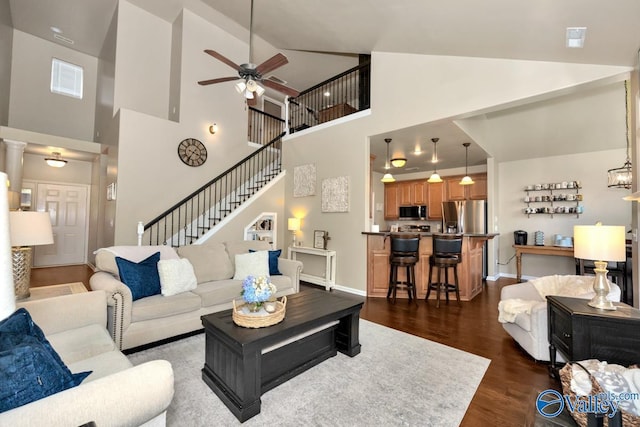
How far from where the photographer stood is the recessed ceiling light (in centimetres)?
252

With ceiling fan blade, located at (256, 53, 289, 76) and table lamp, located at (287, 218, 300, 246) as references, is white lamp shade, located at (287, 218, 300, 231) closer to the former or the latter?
table lamp, located at (287, 218, 300, 246)

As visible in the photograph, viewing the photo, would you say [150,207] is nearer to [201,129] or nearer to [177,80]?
[201,129]

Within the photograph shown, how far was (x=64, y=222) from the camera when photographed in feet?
23.2

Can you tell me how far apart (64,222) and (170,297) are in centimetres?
650

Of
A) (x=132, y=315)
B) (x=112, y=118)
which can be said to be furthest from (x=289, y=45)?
(x=132, y=315)

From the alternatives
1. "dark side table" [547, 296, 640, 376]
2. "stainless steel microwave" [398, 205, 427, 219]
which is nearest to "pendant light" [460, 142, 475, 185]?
"stainless steel microwave" [398, 205, 427, 219]

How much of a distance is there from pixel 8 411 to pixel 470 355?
10.3 ft

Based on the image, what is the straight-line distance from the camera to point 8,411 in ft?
2.86

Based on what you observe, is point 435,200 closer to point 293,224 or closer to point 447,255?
point 447,255

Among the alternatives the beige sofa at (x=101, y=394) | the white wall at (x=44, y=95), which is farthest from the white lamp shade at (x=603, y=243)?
the white wall at (x=44, y=95)

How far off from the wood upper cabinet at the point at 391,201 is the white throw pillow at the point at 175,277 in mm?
6726

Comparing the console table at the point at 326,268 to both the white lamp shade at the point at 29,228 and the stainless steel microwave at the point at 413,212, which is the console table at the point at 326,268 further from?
the white lamp shade at the point at 29,228

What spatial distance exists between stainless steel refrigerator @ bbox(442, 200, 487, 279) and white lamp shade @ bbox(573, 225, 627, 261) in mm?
4328

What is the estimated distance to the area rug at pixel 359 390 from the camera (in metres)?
1.83
